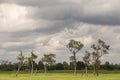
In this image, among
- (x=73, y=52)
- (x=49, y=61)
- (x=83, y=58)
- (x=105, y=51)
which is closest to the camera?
(x=105, y=51)

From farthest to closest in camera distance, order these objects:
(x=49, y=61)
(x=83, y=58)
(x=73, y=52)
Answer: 1. (x=49, y=61)
2. (x=83, y=58)
3. (x=73, y=52)

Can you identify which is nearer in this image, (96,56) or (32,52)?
(96,56)

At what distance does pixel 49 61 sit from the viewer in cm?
18400

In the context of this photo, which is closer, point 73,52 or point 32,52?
point 73,52

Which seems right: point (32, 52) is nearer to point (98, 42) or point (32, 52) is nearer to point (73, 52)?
point (73, 52)

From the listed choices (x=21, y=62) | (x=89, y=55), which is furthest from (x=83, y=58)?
(x=21, y=62)

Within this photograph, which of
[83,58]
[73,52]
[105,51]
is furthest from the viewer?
[83,58]

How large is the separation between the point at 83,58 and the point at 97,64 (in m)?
17.7

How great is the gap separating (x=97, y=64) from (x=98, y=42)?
29.8 feet

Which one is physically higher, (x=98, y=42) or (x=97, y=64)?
(x=98, y=42)

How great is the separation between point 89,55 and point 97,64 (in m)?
12.6

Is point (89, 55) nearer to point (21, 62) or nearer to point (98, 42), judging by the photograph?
point (98, 42)

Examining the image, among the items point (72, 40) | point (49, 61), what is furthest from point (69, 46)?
point (49, 61)

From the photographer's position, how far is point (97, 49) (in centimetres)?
13825
